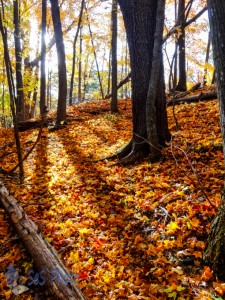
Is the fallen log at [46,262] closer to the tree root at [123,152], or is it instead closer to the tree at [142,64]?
the tree at [142,64]

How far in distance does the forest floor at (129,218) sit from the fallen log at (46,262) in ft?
0.63

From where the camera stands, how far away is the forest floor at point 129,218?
2.88 meters

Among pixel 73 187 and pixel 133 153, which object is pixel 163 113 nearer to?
pixel 133 153

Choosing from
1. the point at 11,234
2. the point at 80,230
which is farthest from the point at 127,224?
the point at 11,234

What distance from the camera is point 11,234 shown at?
155 inches

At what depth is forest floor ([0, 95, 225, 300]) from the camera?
113 inches

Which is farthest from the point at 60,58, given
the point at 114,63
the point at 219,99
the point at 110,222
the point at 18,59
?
the point at 219,99

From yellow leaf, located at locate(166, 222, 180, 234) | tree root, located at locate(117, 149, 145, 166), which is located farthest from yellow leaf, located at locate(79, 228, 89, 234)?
tree root, located at locate(117, 149, 145, 166)

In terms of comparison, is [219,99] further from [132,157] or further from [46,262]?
[132,157]

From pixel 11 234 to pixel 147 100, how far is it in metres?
3.60

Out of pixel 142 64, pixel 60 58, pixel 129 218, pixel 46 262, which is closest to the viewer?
pixel 46 262

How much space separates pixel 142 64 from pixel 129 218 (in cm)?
331

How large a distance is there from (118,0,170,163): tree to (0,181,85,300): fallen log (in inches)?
106

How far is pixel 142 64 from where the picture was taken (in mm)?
5426
